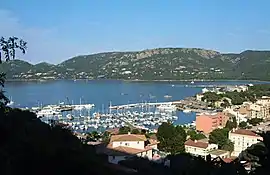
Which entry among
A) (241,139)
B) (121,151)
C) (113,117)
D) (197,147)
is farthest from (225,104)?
(121,151)

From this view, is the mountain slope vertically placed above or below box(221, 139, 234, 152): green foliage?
above

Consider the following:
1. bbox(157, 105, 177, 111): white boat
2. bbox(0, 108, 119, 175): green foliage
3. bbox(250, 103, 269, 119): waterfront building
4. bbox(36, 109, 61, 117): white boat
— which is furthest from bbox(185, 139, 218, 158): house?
bbox(157, 105, 177, 111): white boat

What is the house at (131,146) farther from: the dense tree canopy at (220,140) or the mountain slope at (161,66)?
A: the mountain slope at (161,66)

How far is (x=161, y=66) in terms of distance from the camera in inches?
3312

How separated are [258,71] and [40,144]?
70.7 meters

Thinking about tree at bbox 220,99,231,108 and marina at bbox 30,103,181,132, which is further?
tree at bbox 220,99,231,108

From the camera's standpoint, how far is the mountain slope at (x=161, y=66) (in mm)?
76312

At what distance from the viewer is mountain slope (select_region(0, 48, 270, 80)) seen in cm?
7631

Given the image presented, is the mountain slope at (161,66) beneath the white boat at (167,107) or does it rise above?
above

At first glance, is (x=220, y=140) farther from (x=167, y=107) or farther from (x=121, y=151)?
(x=167, y=107)

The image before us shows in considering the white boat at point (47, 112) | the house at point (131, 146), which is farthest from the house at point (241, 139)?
the white boat at point (47, 112)

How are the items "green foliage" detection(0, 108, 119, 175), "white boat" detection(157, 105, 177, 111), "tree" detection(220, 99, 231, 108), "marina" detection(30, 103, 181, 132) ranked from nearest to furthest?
"green foliage" detection(0, 108, 119, 175) → "marina" detection(30, 103, 181, 132) → "tree" detection(220, 99, 231, 108) → "white boat" detection(157, 105, 177, 111)

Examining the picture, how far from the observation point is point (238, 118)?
2591 cm

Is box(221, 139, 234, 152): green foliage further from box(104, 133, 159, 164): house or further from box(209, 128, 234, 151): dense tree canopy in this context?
box(104, 133, 159, 164): house
